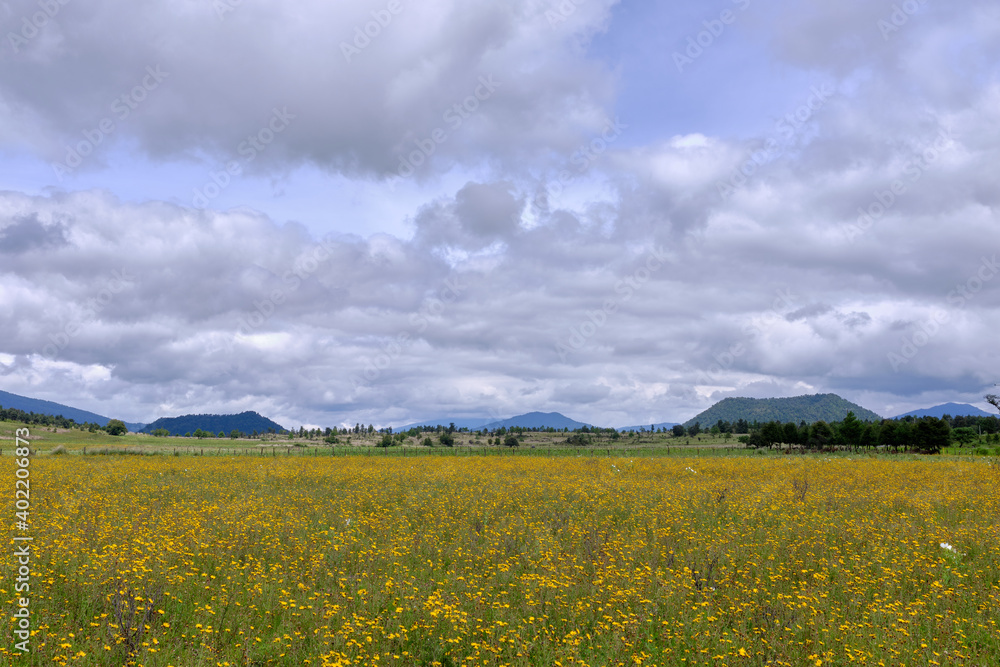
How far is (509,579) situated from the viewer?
10695 millimetres

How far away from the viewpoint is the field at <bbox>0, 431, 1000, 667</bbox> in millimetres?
7766

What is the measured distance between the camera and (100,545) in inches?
450

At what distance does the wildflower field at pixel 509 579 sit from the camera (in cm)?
776

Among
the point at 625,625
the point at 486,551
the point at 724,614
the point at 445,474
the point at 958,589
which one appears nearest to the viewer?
the point at 625,625

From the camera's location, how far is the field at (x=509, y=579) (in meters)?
7.77

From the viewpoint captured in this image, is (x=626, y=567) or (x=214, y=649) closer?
(x=214, y=649)

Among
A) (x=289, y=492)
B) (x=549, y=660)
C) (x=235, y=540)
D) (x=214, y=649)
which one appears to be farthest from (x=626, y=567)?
(x=289, y=492)

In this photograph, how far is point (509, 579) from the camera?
10695 mm

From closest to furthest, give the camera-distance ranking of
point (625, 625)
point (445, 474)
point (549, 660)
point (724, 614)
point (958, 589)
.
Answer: point (549, 660) → point (625, 625) → point (724, 614) → point (958, 589) → point (445, 474)

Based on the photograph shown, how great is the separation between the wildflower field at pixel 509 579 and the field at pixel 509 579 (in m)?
0.05

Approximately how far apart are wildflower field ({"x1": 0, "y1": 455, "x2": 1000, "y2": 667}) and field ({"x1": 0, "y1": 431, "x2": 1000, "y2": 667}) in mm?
51

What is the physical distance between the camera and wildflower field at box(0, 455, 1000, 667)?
776 centimetres

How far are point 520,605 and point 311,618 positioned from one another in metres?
3.30

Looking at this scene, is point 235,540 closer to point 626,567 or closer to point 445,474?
point 626,567
